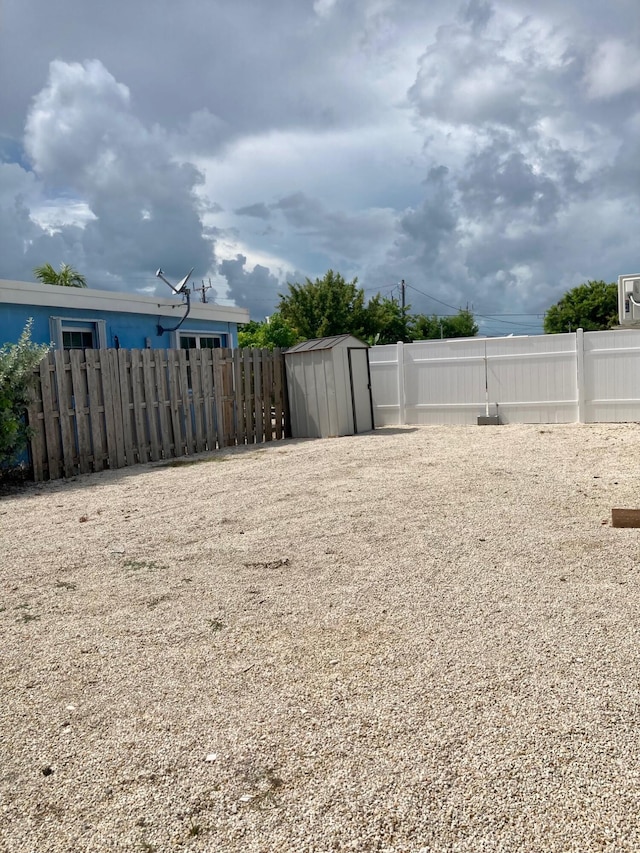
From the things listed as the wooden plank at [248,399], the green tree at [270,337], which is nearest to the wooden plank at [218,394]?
the wooden plank at [248,399]

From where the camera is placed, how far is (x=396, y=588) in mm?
3857

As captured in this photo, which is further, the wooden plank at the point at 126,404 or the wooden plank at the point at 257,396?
the wooden plank at the point at 257,396

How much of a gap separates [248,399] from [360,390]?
6.99 ft

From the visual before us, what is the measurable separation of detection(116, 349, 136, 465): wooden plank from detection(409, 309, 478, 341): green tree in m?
43.7

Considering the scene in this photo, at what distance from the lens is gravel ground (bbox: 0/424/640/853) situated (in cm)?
198

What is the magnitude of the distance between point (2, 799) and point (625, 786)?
1942 millimetres

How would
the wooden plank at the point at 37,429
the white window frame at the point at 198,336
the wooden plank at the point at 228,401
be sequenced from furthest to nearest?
1. the white window frame at the point at 198,336
2. the wooden plank at the point at 228,401
3. the wooden plank at the point at 37,429

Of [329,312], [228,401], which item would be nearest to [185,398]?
[228,401]

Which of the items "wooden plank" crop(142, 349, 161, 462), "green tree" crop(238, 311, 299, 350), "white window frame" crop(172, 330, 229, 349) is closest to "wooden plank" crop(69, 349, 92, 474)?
"wooden plank" crop(142, 349, 161, 462)

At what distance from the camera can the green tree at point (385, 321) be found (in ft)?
129

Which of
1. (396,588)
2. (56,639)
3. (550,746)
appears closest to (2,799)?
(56,639)

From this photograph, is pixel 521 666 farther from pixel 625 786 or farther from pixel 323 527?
pixel 323 527

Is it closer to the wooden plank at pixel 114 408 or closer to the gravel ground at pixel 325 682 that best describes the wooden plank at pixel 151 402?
the wooden plank at pixel 114 408

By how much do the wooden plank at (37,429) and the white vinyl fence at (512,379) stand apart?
24.8 feet
